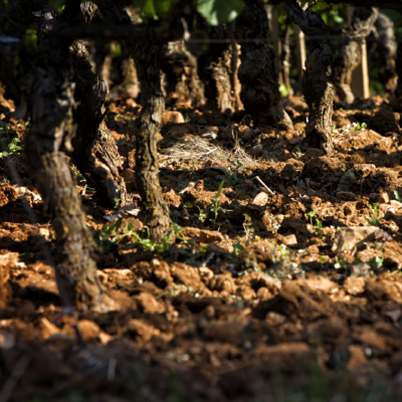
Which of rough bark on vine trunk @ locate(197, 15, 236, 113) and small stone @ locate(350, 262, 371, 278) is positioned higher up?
rough bark on vine trunk @ locate(197, 15, 236, 113)

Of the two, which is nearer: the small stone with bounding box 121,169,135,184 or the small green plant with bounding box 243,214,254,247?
the small green plant with bounding box 243,214,254,247

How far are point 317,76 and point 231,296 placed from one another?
11.5 ft

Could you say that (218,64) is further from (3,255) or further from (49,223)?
(3,255)

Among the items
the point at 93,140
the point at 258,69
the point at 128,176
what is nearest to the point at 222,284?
the point at 93,140

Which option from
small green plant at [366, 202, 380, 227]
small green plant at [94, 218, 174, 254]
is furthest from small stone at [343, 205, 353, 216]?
small green plant at [94, 218, 174, 254]

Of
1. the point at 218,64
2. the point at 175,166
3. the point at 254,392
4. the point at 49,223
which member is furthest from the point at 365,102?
the point at 254,392

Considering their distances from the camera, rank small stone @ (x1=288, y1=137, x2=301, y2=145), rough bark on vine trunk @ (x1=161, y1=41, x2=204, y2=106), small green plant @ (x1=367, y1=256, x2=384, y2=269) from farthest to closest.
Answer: rough bark on vine trunk @ (x1=161, y1=41, x2=204, y2=106)
small stone @ (x1=288, y1=137, x2=301, y2=145)
small green plant @ (x1=367, y1=256, x2=384, y2=269)

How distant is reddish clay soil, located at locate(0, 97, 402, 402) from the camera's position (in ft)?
6.46

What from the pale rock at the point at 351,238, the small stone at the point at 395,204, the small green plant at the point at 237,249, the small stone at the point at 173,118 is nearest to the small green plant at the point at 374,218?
the small stone at the point at 395,204

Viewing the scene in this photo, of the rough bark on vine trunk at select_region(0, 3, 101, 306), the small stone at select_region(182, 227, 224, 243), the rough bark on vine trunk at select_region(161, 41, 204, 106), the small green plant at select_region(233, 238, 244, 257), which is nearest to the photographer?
the rough bark on vine trunk at select_region(0, 3, 101, 306)

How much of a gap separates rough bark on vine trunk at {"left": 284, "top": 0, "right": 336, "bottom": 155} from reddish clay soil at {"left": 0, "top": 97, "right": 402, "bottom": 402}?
563 mm

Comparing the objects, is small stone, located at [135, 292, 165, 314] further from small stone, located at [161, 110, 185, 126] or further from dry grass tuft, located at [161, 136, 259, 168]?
small stone, located at [161, 110, 185, 126]

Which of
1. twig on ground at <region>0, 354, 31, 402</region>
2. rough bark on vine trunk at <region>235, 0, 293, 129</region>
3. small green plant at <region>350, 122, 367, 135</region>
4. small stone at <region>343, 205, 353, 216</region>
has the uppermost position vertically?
rough bark on vine trunk at <region>235, 0, 293, 129</region>

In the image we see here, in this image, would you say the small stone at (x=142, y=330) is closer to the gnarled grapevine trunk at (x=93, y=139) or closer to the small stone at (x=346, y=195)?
the gnarled grapevine trunk at (x=93, y=139)
